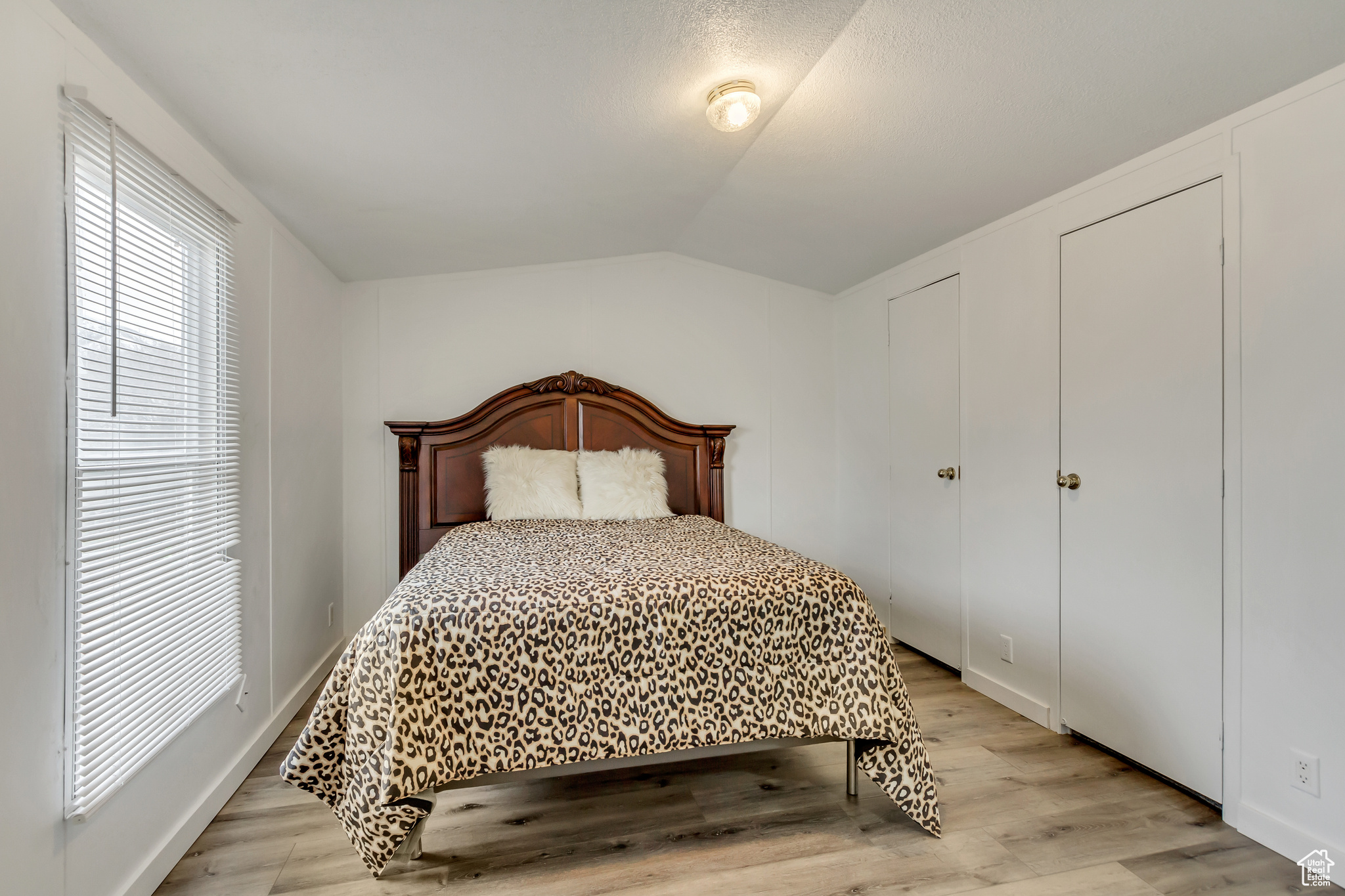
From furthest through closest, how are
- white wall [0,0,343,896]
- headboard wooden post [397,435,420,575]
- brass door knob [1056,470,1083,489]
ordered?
1. headboard wooden post [397,435,420,575]
2. brass door knob [1056,470,1083,489]
3. white wall [0,0,343,896]

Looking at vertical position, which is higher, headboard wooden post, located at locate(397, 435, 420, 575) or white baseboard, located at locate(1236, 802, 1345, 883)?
headboard wooden post, located at locate(397, 435, 420, 575)

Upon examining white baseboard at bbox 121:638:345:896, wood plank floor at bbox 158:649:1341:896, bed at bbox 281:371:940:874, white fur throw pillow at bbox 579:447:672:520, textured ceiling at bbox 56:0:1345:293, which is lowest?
wood plank floor at bbox 158:649:1341:896

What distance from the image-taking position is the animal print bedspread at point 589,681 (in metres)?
1.60

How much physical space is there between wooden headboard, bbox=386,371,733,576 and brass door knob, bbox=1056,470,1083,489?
1814 millimetres

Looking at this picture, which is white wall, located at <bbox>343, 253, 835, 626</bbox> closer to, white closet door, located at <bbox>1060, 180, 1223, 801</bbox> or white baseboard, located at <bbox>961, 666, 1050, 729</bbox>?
white baseboard, located at <bbox>961, 666, 1050, 729</bbox>

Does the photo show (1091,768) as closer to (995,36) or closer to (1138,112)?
(1138,112)

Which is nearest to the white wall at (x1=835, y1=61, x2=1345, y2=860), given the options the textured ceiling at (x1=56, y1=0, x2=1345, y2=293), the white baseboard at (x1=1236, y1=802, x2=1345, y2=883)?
the white baseboard at (x1=1236, y1=802, x2=1345, y2=883)

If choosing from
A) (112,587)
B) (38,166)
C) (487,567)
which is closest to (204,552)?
(112,587)

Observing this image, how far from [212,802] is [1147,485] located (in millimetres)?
3186

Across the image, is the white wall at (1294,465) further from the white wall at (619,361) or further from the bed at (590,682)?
the white wall at (619,361)

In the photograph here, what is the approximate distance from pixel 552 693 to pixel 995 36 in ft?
6.98

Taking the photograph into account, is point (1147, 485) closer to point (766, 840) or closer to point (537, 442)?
point (766, 840)

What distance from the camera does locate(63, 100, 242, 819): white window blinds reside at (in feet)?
4.65

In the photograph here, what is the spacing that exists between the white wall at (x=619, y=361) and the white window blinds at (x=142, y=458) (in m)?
1.52
